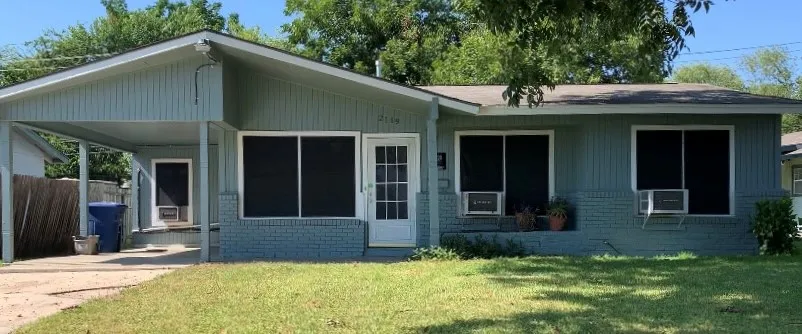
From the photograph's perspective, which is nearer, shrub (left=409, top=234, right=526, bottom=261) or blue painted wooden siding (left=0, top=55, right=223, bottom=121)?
blue painted wooden siding (left=0, top=55, right=223, bottom=121)

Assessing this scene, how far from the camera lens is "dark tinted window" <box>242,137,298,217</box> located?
11.7 meters

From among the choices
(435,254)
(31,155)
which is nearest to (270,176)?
(435,254)

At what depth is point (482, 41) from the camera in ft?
73.8

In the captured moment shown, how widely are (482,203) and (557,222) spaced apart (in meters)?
1.28

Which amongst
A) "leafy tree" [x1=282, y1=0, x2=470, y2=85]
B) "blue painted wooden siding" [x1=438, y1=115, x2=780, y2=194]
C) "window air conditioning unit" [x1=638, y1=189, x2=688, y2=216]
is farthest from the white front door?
"leafy tree" [x1=282, y1=0, x2=470, y2=85]

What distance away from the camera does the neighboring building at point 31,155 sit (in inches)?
875

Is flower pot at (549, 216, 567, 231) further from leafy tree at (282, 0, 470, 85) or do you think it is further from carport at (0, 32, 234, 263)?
leafy tree at (282, 0, 470, 85)

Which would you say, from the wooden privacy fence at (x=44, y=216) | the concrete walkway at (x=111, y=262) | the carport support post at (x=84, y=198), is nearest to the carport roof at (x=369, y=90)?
the concrete walkway at (x=111, y=262)

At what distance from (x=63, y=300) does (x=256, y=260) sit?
3.84 m

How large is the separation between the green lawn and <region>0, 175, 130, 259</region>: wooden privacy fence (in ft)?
15.4

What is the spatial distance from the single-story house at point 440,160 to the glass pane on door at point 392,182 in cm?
2

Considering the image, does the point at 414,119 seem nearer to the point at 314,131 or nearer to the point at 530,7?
the point at 314,131

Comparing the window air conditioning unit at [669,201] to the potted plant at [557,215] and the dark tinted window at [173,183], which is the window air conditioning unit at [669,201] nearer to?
the potted plant at [557,215]

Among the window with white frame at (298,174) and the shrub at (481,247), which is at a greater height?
the window with white frame at (298,174)
